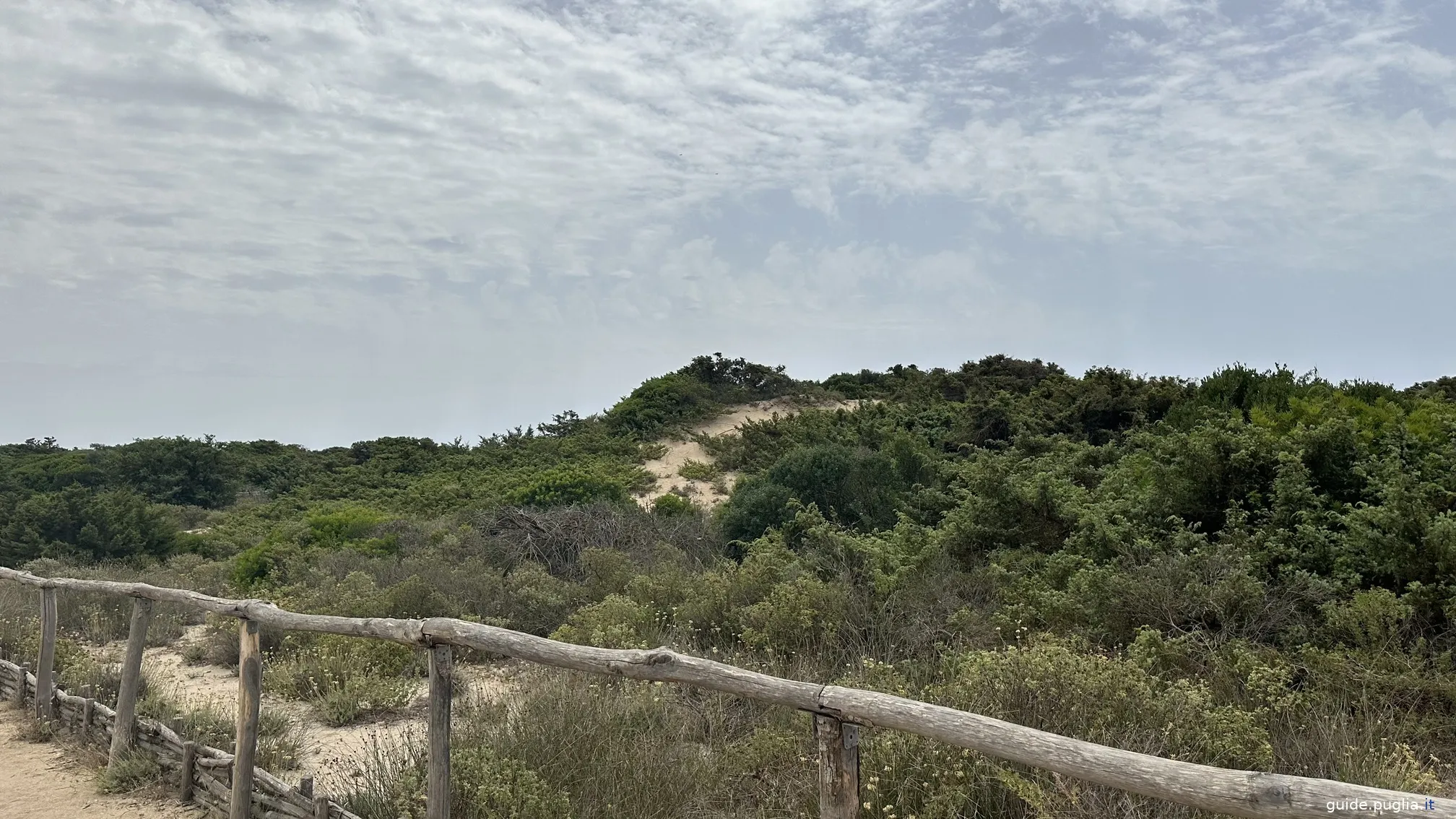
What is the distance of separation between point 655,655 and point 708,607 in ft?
17.9

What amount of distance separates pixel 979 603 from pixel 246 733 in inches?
239

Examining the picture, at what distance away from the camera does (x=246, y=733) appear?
5.59m

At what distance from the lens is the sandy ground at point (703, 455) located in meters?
24.2

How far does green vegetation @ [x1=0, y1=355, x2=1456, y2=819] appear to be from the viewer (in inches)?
191

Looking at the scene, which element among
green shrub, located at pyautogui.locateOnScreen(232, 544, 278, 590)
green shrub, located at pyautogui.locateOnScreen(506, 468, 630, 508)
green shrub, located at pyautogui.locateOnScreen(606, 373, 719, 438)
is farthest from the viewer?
green shrub, located at pyautogui.locateOnScreen(606, 373, 719, 438)

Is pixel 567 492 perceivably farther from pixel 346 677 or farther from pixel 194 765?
pixel 194 765

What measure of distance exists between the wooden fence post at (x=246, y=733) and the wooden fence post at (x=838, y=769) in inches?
153

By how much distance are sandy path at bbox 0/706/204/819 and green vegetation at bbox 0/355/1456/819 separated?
1.17 meters

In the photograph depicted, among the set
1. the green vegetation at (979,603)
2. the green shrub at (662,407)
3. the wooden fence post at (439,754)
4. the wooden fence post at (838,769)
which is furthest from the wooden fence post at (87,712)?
the green shrub at (662,407)

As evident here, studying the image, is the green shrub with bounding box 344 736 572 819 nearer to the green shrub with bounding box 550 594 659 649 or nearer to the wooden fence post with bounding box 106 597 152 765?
the wooden fence post with bounding box 106 597 152 765

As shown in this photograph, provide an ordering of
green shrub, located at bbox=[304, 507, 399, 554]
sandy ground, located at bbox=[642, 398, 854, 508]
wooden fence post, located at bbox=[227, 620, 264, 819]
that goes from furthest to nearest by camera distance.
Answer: sandy ground, located at bbox=[642, 398, 854, 508] → green shrub, located at bbox=[304, 507, 399, 554] → wooden fence post, located at bbox=[227, 620, 264, 819]

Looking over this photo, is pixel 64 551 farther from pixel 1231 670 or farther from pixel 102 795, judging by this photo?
pixel 1231 670

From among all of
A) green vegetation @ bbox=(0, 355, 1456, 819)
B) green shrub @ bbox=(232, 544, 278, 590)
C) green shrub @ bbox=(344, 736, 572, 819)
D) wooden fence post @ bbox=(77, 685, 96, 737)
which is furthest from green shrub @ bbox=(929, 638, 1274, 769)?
green shrub @ bbox=(232, 544, 278, 590)

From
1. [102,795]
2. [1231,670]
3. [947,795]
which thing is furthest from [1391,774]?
[102,795]
